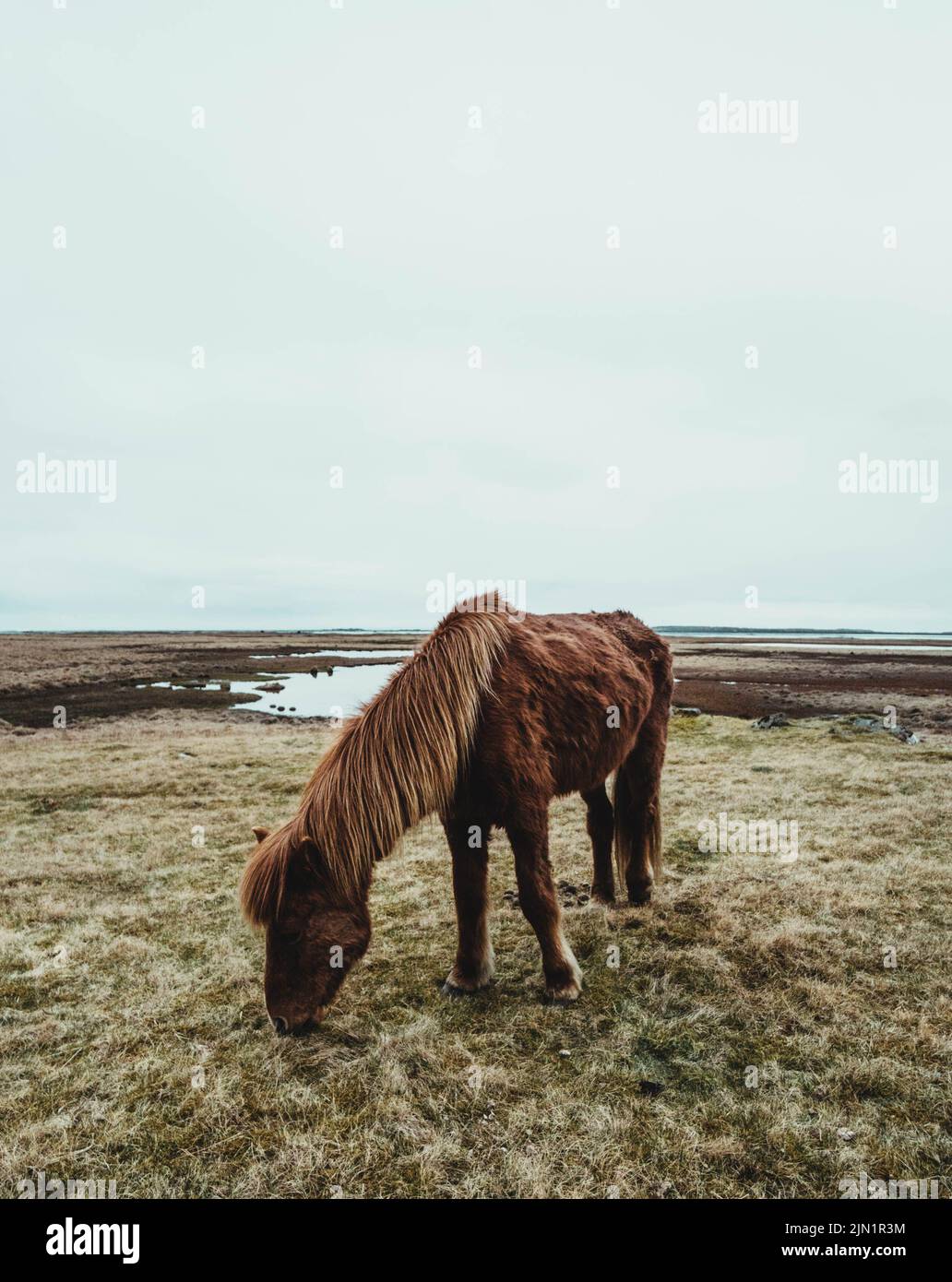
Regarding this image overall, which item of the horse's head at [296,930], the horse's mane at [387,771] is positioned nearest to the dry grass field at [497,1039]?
the horse's head at [296,930]

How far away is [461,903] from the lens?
485 cm

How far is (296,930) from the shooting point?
12.7 ft

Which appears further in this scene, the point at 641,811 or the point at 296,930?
the point at 641,811

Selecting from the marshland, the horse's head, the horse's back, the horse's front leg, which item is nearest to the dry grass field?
the marshland

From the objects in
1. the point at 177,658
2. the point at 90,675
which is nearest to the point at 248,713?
the point at 90,675

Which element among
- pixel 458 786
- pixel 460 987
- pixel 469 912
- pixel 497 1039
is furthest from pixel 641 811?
pixel 497 1039

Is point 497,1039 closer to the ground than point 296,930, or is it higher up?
closer to the ground

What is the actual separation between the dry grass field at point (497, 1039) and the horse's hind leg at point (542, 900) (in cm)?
19

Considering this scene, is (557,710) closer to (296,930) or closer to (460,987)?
(460,987)

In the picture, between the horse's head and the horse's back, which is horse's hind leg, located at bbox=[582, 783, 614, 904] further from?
the horse's head

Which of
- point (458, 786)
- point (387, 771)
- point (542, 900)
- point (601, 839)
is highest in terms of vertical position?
point (387, 771)

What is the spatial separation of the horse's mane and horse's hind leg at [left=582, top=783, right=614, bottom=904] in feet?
8.56

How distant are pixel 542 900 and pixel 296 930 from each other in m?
1.84

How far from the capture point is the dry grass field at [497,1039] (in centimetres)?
318
